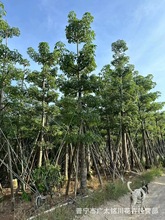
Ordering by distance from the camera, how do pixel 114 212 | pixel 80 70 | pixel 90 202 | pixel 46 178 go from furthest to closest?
pixel 80 70, pixel 46 178, pixel 90 202, pixel 114 212

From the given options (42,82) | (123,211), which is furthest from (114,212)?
(42,82)

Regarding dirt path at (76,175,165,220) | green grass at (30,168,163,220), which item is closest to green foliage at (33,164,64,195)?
green grass at (30,168,163,220)

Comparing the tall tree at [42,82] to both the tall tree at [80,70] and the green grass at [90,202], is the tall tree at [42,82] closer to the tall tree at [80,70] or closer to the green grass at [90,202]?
the tall tree at [80,70]

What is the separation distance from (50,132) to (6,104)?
2.46m

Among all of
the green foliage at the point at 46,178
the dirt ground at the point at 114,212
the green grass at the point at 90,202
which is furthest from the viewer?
the green foliage at the point at 46,178

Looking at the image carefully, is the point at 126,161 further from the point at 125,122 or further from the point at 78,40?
the point at 78,40

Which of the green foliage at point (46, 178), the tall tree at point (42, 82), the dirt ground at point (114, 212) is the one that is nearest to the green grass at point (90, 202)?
the dirt ground at point (114, 212)

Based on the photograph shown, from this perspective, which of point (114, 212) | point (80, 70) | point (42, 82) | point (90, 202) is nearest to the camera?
point (114, 212)

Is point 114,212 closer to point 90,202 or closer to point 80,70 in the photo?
point 90,202

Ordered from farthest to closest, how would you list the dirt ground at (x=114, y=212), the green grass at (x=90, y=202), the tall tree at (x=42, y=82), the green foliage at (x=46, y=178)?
the tall tree at (x=42, y=82) < the green foliage at (x=46, y=178) < the dirt ground at (x=114, y=212) < the green grass at (x=90, y=202)

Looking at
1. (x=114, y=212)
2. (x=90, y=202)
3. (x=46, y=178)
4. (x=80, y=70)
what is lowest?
(x=114, y=212)

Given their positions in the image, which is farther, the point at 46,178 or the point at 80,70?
the point at 80,70

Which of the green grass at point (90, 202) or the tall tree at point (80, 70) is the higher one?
the tall tree at point (80, 70)

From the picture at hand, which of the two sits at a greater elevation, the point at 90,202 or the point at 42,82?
the point at 42,82
